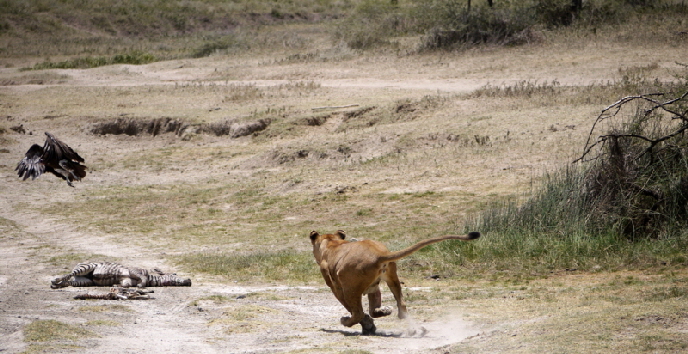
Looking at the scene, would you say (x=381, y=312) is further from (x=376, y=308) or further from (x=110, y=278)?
(x=110, y=278)

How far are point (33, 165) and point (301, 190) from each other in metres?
9.34

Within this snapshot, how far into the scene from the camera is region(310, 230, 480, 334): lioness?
7.43 metres

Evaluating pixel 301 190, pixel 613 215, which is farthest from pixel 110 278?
pixel 301 190

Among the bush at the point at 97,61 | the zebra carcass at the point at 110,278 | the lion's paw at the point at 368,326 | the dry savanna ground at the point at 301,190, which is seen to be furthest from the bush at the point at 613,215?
the bush at the point at 97,61

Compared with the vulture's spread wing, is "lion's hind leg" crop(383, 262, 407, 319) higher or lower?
lower

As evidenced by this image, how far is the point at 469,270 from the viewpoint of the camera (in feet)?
36.9

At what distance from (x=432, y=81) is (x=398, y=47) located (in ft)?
21.0

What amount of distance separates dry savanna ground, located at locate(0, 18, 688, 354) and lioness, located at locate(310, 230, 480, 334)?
274mm

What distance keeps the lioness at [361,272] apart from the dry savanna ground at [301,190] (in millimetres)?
274

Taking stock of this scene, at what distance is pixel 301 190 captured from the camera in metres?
17.8

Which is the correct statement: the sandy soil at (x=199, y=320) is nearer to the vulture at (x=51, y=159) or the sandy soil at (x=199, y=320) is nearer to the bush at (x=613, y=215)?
the vulture at (x=51, y=159)

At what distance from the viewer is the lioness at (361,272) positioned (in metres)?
7.43

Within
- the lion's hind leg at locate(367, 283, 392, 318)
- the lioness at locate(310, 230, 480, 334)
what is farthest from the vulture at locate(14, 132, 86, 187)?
the lion's hind leg at locate(367, 283, 392, 318)

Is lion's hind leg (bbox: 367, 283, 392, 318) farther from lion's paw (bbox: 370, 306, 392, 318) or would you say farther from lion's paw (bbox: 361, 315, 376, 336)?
lion's paw (bbox: 361, 315, 376, 336)
